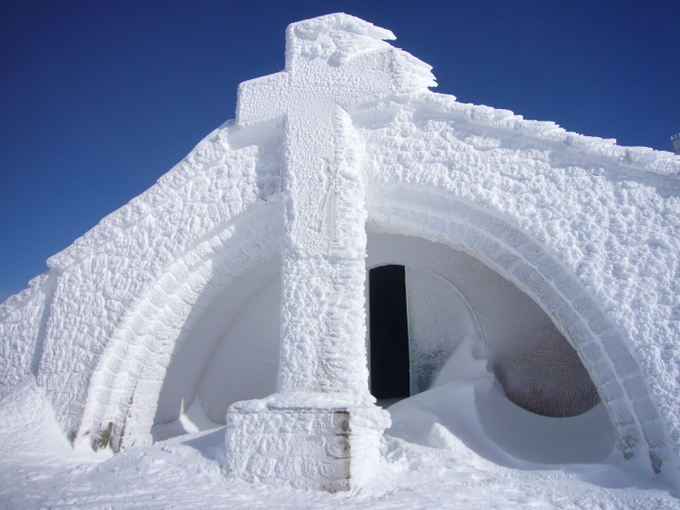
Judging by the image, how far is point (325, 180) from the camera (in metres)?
3.25

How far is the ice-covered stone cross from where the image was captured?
2.88m

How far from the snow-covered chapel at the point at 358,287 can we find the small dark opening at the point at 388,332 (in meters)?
1.48

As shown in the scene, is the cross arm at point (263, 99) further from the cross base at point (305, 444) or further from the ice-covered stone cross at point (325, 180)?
the cross base at point (305, 444)

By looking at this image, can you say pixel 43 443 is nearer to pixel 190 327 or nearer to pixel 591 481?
pixel 190 327

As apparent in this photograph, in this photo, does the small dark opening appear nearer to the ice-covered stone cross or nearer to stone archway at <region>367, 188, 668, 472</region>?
stone archway at <region>367, 188, 668, 472</region>

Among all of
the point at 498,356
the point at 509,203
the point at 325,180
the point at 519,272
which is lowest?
the point at 498,356

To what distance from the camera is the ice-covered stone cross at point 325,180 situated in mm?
2881

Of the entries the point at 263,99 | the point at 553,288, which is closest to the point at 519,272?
the point at 553,288

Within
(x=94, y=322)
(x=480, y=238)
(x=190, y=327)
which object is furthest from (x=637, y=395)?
(x=94, y=322)

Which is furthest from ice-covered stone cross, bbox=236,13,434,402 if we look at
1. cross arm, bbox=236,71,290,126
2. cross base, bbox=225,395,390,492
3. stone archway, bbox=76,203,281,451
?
stone archway, bbox=76,203,281,451

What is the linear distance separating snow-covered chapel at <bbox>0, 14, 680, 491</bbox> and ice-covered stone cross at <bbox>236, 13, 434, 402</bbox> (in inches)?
0.6

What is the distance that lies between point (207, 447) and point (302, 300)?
1.09 m

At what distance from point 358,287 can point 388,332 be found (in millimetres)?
3415

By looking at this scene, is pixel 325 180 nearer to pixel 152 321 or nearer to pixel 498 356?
pixel 152 321
